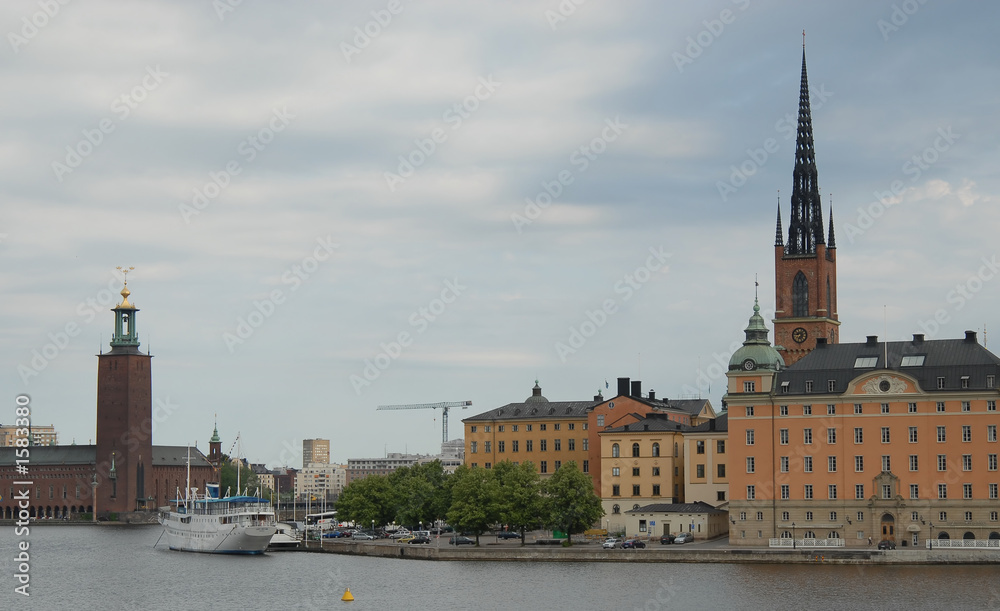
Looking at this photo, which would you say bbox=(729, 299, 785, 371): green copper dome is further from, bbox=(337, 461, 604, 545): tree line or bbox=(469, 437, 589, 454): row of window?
bbox=(469, 437, 589, 454): row of window

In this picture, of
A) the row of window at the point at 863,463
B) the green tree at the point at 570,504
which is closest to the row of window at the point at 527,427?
the green tree at the point at 570,504

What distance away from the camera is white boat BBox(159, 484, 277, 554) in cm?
13012

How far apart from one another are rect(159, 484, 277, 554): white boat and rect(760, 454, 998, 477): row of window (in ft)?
145

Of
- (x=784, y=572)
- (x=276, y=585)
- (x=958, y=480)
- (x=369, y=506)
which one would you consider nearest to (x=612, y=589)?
(x=784, y=572)

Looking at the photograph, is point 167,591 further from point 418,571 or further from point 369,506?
point 369,506

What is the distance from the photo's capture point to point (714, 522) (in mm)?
119500

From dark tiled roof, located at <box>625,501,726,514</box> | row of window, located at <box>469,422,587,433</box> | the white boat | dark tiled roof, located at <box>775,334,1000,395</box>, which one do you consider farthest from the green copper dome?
the white boat

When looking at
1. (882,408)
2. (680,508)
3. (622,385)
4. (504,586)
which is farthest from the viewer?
(622,385)

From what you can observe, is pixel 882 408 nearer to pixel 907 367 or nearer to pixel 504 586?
pixel 907 367

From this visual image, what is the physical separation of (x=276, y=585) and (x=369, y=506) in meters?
41.3

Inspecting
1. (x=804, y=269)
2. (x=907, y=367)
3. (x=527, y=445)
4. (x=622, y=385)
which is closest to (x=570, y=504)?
(x=907, y=367)

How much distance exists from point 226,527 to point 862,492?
56498mm

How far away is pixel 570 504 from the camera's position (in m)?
113

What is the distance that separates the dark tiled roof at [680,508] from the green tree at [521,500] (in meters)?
9.48
